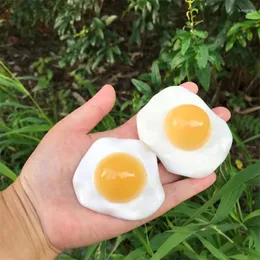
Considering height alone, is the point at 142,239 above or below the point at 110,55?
below

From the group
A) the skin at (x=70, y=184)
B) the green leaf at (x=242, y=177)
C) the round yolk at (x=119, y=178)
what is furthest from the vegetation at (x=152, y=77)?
the round yolk at (x=119, y=178)

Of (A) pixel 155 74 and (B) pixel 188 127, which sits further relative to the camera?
(A) pixel 155 74

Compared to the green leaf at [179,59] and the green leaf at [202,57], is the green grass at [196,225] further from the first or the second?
the green leaf at [202,57]

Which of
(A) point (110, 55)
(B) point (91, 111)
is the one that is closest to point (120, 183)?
(B) point (91, 111)

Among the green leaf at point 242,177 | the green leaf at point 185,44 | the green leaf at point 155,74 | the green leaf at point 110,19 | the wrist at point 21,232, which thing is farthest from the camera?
the green leaf at point 110,19

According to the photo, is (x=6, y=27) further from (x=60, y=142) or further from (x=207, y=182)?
(x=207, y=182)

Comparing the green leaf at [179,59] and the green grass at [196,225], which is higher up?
the green leaf at [179,59]

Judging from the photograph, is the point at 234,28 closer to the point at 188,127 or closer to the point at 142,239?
the point at 188,127

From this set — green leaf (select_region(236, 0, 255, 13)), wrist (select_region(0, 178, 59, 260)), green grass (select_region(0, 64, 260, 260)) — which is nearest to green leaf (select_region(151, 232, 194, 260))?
green grass (select_region(0, 64, 260, 260))
